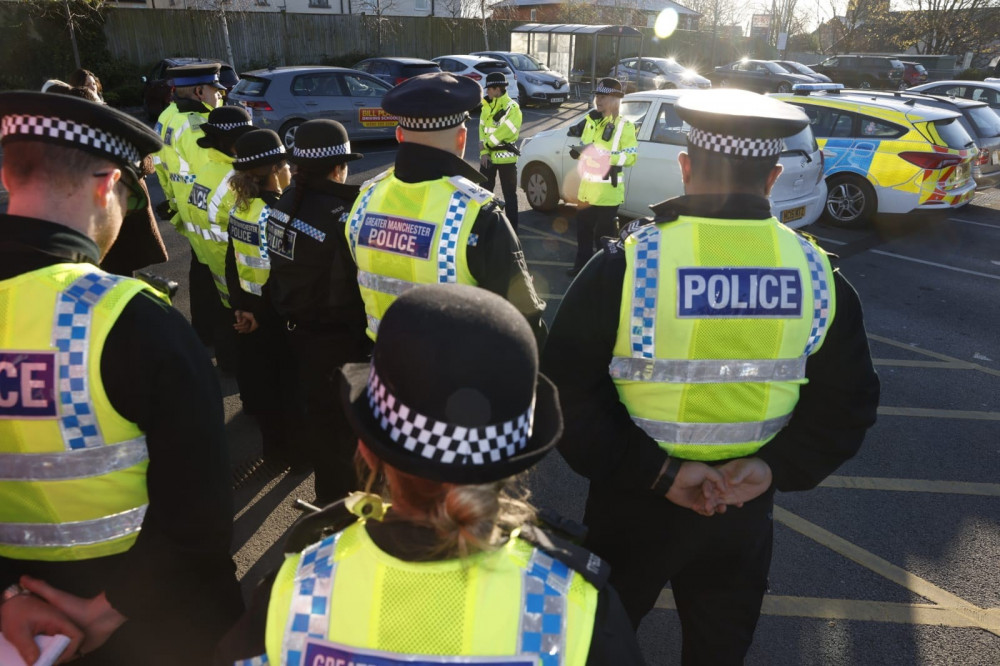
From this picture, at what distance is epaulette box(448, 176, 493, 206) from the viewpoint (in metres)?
2.72

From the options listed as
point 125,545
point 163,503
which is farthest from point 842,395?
point 125,545

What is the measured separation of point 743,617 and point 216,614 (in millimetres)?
1575

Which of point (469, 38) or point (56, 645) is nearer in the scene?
point (56, 645)

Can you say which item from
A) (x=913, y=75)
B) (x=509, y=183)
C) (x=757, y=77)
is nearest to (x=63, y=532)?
(x=509, y=183)

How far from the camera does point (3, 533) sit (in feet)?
5.29

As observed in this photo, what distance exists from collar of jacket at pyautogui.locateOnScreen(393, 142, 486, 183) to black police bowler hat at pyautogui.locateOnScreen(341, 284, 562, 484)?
1744mm

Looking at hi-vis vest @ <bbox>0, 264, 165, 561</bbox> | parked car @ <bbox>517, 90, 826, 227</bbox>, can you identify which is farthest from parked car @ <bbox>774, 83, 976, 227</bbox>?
hi-vis vest @ <bbox>0, 264, 165, 561</bbox>

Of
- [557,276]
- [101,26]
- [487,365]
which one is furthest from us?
[101,26]

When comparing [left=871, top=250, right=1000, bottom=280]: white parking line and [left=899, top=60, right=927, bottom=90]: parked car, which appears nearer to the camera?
[left=871, top=250, right=1000, bottom=280]: white parking line

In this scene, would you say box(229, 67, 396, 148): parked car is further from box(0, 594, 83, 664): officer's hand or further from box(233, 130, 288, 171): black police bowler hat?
box(0, 594, 83, 664): officer's hand

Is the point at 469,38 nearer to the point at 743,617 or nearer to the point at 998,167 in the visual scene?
the point at 998,167

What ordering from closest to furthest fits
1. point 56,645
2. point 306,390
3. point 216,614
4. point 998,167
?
point 56,645 < point 216,614 < point 306,390 < point 998,167

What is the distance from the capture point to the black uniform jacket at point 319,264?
3188mm

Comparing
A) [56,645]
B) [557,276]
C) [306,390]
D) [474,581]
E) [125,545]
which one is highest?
[474,581]
